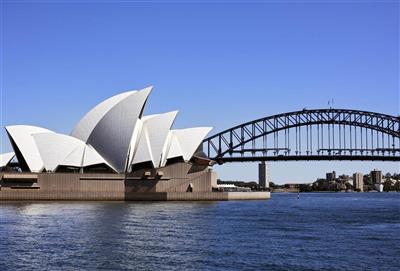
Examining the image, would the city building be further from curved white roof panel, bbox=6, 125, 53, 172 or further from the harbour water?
the harbour water

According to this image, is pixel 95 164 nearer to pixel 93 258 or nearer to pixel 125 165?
pixel 125 165

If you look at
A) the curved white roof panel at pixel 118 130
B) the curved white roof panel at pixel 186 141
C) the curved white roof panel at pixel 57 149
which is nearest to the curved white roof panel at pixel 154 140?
the curved white roof panel at pixel 118 130

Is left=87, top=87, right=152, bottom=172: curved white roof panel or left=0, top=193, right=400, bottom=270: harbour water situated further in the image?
left=87, top=87, right=152, bottom=172: curved white roof panel

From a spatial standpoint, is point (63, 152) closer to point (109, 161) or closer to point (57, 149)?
point (57, 149)

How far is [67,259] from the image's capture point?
23406mm

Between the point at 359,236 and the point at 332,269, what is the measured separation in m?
11.0

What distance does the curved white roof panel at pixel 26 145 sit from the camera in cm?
7388

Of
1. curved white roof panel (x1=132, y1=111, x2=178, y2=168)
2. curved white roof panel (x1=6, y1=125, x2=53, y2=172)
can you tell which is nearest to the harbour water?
curved white roof panel (x1=132, y1=111, x2=178, y2=168)

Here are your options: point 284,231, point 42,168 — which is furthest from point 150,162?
point 284,231

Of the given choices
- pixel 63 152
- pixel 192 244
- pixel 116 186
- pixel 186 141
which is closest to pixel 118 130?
pixel 116 186

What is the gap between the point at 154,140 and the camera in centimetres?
7506

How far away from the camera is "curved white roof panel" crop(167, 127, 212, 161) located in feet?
255

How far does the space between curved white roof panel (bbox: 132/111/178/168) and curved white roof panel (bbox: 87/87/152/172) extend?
1.91 meters

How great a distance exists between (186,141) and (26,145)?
19998mm
